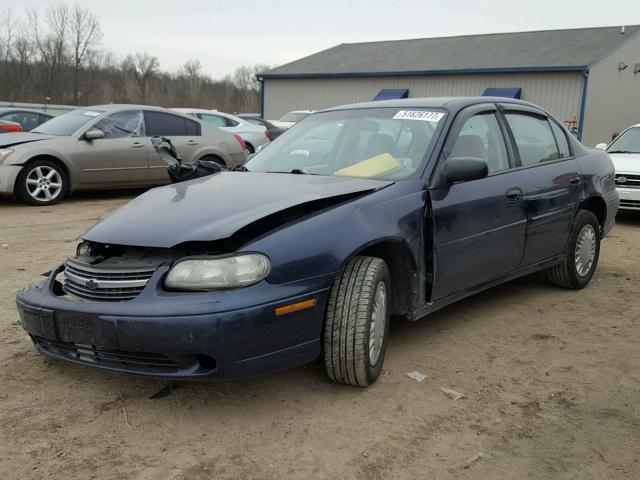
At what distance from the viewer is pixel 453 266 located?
3.80 m

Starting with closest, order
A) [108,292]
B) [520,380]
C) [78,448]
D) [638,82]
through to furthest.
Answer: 1. [78,448]
2. [108,292]
3. [520,380]
4. [638,82]

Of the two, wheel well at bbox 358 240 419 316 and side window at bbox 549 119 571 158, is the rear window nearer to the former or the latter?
side window at bbox 549 119 571 158

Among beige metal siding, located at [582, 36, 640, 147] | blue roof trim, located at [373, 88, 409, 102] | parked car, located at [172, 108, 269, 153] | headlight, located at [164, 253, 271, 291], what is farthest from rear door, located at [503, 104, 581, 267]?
blue roof trim, located at [373, 88, 409, 102]

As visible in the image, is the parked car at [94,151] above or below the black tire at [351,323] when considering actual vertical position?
above

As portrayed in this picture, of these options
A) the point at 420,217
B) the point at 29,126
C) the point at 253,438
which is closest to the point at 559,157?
the point at 420,217

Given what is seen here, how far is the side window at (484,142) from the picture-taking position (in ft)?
13.4

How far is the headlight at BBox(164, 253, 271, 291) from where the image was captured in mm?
2797

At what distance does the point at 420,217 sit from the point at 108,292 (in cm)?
173

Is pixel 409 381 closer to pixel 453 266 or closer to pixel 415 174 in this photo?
pixel 453 266

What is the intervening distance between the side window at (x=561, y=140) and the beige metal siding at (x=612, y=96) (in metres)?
20.0

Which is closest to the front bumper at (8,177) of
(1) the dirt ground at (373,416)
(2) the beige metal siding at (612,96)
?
(1) the dirt ground at (373,416)

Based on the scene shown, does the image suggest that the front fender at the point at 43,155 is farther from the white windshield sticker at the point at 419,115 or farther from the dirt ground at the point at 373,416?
the white windshield sticker at the point at 419,115

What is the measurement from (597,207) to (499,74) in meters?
21.2

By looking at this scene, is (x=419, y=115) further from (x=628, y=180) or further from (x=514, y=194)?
(x=628, y=180)
